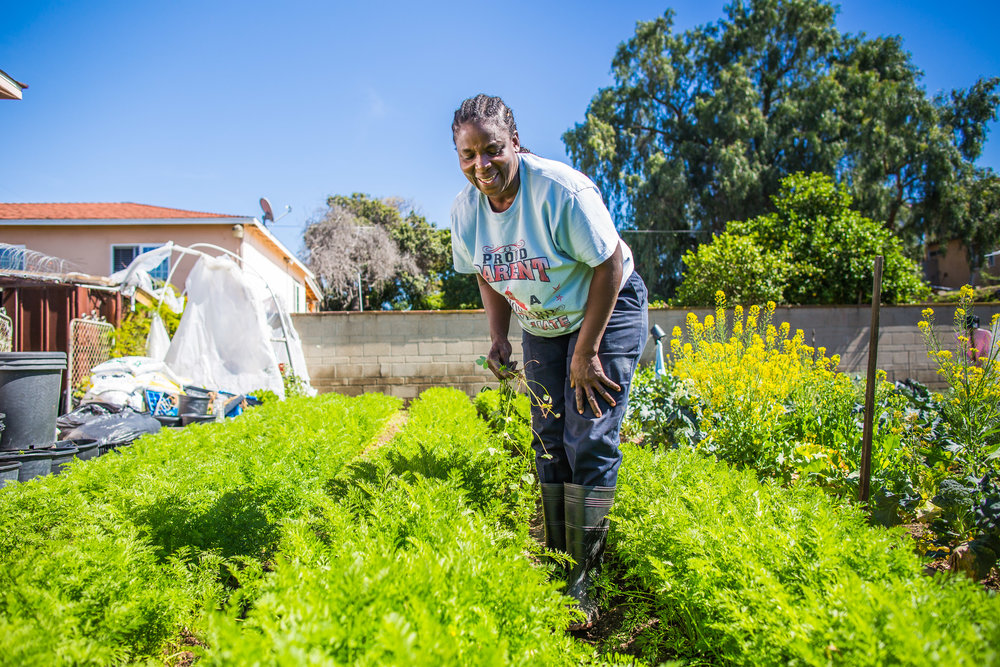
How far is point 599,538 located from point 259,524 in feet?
4.34

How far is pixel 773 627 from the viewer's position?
51.5 inches

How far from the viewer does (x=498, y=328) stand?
2771 mm

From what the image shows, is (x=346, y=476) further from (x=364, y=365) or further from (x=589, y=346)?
(x=364, y=365)

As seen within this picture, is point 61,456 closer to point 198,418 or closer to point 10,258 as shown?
point 198,418

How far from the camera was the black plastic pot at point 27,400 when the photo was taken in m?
4.08

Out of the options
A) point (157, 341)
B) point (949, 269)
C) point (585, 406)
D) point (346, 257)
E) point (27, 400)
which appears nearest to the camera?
point (585, 406)

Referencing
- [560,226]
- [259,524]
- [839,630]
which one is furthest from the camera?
[259,524]

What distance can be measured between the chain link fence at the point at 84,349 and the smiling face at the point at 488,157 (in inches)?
271

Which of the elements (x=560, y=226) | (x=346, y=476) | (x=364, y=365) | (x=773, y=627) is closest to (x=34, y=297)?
(x=364, y=365)

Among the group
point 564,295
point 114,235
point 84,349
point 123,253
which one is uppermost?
point 114,235

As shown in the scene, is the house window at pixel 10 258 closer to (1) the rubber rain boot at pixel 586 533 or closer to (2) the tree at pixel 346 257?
(1) the rubber rain boot at pixel 586 533

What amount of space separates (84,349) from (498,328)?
763 cm

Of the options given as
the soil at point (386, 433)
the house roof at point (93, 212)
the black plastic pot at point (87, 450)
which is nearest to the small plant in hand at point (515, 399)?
the soil at point (386, 433)

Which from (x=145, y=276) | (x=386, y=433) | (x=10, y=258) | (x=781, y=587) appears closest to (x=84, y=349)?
(x=145, y=276)
